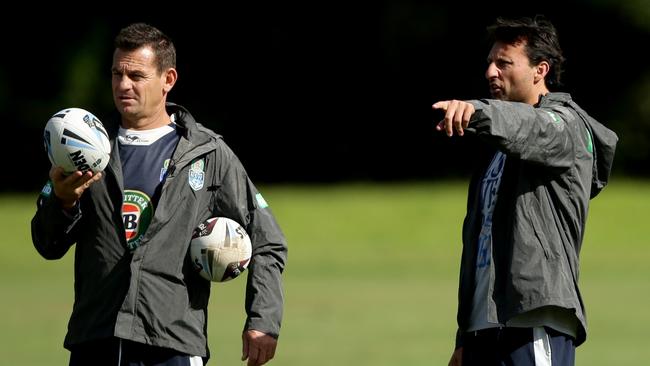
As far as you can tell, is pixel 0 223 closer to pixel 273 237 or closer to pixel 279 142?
pixel 279 142

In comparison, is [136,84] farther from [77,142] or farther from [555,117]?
[555,117]

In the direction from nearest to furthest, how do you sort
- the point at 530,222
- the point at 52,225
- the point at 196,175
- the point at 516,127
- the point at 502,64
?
the point at 516,127
the point at 52,225
the point at 530,222
the point at 196,175
the point at 502,64

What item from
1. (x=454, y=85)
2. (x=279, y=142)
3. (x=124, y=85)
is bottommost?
(x=279, y=142)

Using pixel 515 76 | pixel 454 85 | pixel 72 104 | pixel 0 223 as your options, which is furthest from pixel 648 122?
pixel 515 76

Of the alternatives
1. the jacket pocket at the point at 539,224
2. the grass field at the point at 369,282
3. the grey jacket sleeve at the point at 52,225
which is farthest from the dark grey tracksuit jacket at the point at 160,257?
the grass field at the point at 369,282

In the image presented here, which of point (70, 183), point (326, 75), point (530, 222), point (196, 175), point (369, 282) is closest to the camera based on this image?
point (70, 183)

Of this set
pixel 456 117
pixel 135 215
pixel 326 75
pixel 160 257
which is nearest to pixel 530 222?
pixel 456 117

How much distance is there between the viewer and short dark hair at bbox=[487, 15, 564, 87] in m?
5.41

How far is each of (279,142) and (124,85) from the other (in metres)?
28.0

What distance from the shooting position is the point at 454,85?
33.1 metres

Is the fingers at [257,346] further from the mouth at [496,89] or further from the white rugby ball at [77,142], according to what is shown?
the mouth at [496,89]

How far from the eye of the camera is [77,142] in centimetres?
491

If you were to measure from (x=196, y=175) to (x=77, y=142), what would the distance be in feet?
1.76

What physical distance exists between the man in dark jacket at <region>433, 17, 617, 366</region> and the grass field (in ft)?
17.1
